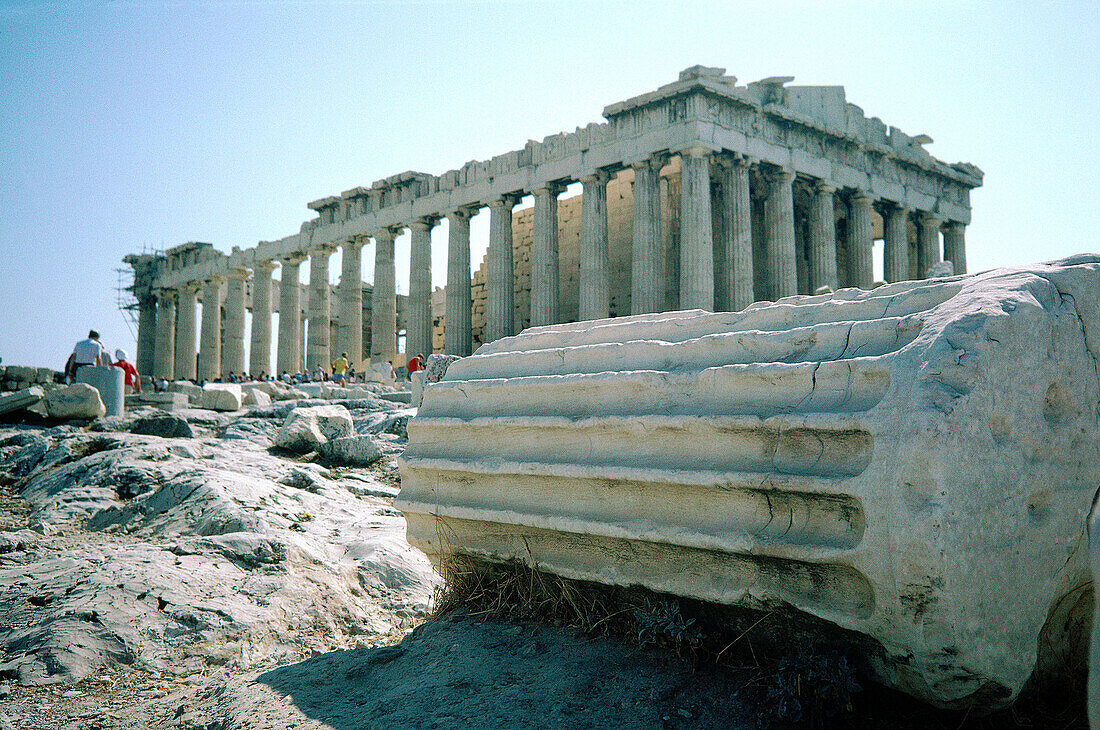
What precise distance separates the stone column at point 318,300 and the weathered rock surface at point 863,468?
79.0 ft

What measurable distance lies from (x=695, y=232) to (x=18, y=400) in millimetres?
13162

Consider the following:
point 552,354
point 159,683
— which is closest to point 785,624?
point 552,354

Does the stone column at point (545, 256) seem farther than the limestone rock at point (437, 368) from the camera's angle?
Yes

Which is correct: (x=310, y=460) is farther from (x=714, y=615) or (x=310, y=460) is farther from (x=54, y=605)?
(x=714, y=615)

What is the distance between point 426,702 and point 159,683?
1.18 m

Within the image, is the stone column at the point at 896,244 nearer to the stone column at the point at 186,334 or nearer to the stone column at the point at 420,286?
the stone column at the point at 420,286

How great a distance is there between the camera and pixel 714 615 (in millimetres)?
2545

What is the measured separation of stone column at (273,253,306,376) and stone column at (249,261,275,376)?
1032 mm

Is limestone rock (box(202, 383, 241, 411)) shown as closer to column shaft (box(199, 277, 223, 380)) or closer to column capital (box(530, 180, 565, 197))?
column capital (box(530, 180, 565, 197))

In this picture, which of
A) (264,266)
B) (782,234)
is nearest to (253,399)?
(782,234)

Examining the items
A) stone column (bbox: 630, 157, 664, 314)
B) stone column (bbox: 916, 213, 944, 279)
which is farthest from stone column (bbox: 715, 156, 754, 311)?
stone column (bbox: 916, 213, 944, 279)

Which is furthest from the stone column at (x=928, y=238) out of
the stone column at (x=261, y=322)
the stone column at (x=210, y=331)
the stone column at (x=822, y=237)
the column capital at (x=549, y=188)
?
the stone column at (x=210, y=331)

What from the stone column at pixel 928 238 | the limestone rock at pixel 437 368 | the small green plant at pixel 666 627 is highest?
the stone column at pixel 928 238

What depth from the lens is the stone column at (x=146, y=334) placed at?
33.2 meters
